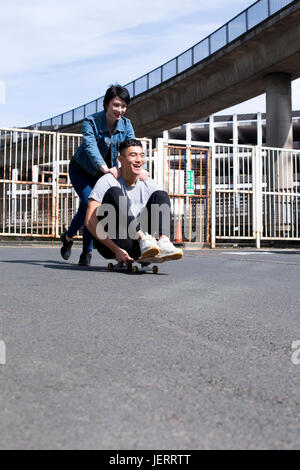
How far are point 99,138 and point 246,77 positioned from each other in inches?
658

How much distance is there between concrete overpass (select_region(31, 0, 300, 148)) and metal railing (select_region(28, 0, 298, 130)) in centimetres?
6

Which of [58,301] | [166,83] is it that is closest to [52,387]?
[58,301]

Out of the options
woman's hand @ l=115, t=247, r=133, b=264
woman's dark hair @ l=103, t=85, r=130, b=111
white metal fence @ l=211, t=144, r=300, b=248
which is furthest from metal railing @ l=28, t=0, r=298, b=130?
woman's hand @ l=115, t=247, r=133, b=264

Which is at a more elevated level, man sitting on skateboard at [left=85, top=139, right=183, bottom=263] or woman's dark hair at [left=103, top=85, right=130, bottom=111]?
woman's dark hair at [left=103, top=85, right=130, bottom=111]

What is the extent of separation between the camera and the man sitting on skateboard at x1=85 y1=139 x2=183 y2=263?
5102 millimetres

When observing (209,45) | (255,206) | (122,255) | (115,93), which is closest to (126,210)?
(122,255)

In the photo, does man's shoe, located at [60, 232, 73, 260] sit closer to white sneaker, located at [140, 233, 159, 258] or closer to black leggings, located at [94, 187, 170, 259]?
black leggings, located at [94, 187, 170, 259]

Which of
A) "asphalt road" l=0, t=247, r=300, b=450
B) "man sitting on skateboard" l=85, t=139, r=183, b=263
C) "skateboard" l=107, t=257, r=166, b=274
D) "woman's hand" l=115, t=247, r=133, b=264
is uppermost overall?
"man sitting on skateboard" l=85, t=139, r=183, b=263

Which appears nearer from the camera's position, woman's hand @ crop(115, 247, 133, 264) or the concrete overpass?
woman's hand @ crop(115, 247, 133, 264)

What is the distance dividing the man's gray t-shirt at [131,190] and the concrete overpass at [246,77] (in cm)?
Answer: 1457

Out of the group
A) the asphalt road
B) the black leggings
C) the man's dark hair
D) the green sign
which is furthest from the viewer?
the green sign

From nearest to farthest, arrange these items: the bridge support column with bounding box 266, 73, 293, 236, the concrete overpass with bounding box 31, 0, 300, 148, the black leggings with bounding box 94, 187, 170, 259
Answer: the black leggings with bounding box 94, 187, 170, 259 < the bridge support column with bounding box 266, 73, 293, 236 < the concrete overpass with bounding box 31, 0, 300, 148

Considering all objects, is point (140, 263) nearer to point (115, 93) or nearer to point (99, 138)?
point (99, 138)

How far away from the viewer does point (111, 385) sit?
1580 mm
